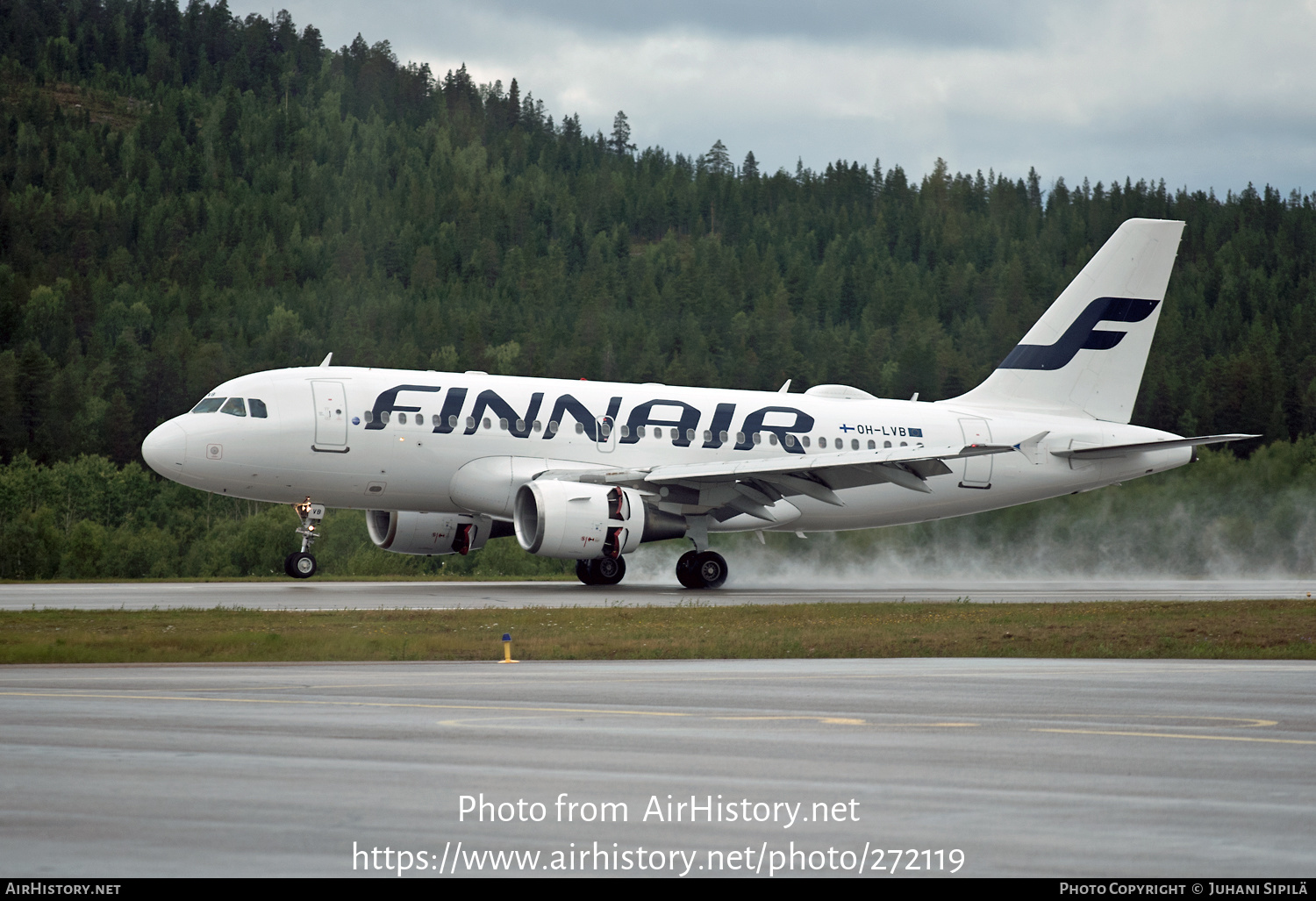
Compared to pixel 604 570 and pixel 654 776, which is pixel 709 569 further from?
pixel 654 776

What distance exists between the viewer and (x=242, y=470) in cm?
2892

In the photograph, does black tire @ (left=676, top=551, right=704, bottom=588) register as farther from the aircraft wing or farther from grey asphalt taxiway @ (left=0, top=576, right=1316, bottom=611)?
the aircraft wing

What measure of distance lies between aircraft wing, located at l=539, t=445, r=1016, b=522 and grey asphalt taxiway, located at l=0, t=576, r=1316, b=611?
203 cm

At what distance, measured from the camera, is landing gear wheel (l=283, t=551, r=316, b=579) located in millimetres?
30359

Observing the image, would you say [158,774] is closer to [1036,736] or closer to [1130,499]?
[1036,736]

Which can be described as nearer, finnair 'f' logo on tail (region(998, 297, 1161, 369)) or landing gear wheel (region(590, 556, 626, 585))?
landing gear wheel (region(590, 556, 626, 585))

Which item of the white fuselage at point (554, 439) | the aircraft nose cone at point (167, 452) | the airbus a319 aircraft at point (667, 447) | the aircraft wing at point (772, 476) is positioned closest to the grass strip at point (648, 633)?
the aircraft wing at point (772, 476)

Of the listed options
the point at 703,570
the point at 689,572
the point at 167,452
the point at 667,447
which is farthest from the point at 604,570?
the point at 167,452

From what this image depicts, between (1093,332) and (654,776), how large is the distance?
99.9 feet

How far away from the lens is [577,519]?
28.3m

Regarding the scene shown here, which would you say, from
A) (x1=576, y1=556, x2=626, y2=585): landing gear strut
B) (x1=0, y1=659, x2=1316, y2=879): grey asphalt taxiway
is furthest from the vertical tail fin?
(x1=0, y1=659, x2=1316, y2=879): grey asphalt taxiway

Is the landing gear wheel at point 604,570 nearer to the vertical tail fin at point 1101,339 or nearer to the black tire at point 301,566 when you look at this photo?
the black tire at point 301,566

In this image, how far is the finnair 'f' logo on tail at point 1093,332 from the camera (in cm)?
3644

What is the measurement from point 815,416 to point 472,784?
1039 inches
